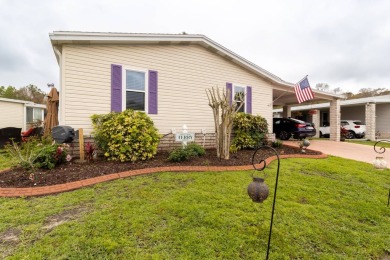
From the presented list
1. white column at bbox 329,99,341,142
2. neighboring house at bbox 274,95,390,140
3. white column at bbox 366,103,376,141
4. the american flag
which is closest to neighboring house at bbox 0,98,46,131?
the american flag

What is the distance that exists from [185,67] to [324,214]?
6414mm

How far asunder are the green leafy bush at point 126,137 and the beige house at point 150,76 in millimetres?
1050

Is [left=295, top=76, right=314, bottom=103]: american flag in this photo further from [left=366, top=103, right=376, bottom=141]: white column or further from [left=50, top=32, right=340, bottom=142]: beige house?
[left=366, top=103, right=376, bottom=141]: white column

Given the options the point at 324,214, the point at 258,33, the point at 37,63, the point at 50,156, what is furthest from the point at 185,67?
the point at 37,63

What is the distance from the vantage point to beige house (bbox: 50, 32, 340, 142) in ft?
19.3

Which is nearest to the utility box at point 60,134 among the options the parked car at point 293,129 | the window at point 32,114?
the parked car at point 293,129

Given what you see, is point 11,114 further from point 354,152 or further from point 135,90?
point 354,152

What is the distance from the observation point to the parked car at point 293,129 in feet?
39.2

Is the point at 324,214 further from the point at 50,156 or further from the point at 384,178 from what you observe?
the point at 50,156

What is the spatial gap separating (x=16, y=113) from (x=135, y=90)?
12.6 meters

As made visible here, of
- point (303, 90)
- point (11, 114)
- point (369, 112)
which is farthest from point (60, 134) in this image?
point (369, 112)

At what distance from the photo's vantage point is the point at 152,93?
6.99m

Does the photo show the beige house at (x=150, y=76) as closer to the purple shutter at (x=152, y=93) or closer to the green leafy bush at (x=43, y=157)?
the purple shutter at (x=152, y=93)

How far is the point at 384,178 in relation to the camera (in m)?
4.82
